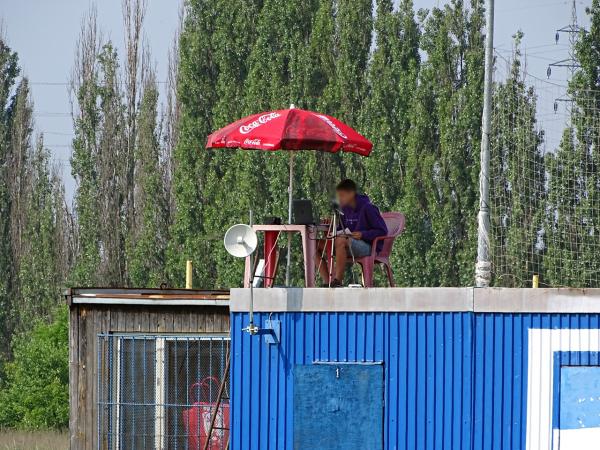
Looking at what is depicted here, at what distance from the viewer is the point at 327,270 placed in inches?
525

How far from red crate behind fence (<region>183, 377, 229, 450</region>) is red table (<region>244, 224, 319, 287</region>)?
2037mm

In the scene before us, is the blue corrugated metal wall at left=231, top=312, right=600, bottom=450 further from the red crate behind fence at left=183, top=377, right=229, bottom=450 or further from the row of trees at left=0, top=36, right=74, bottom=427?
the row of trees at left=0, top=36, right=74, bottom=427

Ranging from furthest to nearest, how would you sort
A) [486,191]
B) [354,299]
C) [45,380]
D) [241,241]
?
1. [45,380]
2. [486,191]
3. [241,241]
4. [354,299]

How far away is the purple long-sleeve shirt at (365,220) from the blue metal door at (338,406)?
1687 mm

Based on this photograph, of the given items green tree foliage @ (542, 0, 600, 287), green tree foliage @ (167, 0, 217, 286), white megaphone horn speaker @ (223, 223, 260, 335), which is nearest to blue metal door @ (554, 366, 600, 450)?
white megaphone horn speaker @ (223, 223, 260, 335)

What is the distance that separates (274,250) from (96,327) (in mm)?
2884

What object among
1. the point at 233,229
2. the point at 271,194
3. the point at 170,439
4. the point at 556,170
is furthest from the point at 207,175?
the point at 233,229

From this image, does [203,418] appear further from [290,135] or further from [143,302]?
[290,135]

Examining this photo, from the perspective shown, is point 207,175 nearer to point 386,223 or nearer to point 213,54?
point 213,54

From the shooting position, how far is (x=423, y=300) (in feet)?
39.0

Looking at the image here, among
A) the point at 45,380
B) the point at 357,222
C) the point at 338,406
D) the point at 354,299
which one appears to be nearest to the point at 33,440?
the point at 45,380

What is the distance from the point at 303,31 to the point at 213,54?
2.26 metres

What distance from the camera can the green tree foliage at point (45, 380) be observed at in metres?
27.0

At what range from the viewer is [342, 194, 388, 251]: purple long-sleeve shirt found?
518 inches
